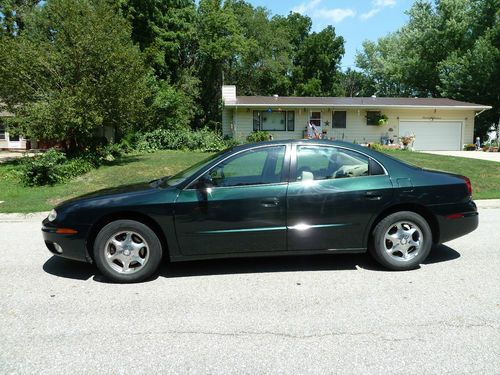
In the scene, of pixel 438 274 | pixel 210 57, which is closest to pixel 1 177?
pixel 438 274

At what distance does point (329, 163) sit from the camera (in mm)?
5008

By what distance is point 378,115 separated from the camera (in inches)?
1062

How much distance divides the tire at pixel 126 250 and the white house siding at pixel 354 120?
72.8ft

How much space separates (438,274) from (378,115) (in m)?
23.7

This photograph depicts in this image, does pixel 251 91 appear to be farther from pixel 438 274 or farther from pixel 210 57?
pixel 438 274

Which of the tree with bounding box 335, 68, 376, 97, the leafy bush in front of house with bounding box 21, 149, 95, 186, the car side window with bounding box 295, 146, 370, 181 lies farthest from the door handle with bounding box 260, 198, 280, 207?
the tree with bounding box 335, 68, 376, 97

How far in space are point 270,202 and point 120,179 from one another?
9377mm

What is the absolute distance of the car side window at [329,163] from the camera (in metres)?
4.90

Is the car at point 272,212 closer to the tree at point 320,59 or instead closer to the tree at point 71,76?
the tree at point 71,76

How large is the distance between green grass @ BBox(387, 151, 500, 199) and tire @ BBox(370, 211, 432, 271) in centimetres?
522

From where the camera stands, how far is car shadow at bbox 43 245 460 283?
4992 millimetres

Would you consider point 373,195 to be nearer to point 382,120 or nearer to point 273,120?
point 273,120

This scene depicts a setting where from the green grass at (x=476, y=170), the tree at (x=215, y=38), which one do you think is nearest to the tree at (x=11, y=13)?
the tree at (x=215, y=38)

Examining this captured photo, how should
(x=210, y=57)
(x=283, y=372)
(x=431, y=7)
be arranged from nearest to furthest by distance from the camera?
1. (x=283, y=372)
2. (x=210, y=57)
3. (x=431, y=7)
